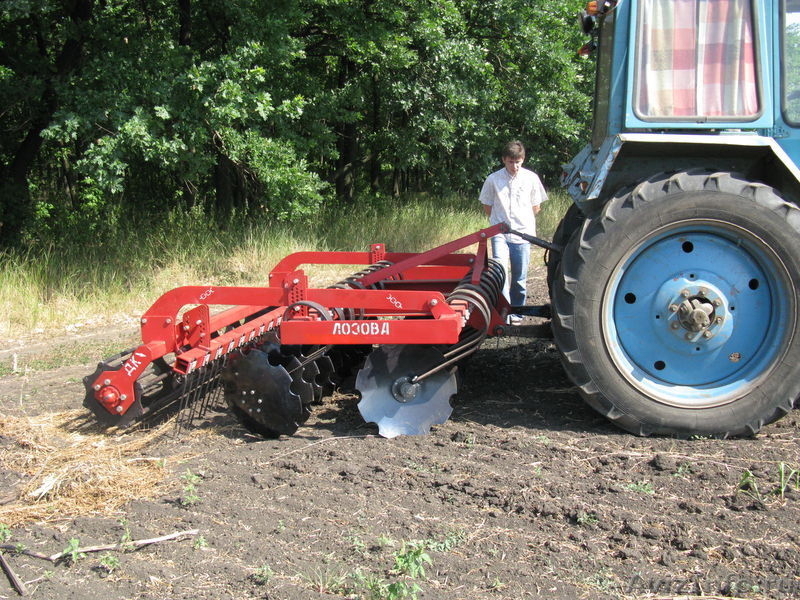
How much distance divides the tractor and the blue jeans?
2.27 meters

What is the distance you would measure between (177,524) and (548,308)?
2.91 m

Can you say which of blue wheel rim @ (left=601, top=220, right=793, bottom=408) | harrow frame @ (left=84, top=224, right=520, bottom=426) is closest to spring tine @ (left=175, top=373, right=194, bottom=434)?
harrow frame @ (left=84, top=224, right=520, bottom=426)

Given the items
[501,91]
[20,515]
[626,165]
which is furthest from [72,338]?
[501,91]

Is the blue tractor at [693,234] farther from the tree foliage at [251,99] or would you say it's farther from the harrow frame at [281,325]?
the tree foliage at [251,99]

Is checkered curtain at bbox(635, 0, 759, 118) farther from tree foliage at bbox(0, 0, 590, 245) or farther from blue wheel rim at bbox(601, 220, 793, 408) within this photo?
tree foliage at bbox(0, 0, 590, 245)

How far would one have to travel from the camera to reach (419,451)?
4254mm

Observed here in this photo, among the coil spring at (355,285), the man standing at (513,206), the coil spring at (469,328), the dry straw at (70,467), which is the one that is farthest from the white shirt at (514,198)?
the dry straw at (70,467)

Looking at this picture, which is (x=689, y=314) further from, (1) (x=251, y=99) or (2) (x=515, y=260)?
(1) (x=251, y=99)

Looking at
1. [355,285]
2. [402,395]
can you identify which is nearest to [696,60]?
[402,395]

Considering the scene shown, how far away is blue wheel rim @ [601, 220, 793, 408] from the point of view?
164 inches

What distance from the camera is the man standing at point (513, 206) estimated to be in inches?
269

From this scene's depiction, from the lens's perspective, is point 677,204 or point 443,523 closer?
point 443,523

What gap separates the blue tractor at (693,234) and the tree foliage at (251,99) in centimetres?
556

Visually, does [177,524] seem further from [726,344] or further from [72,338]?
[72,338]
